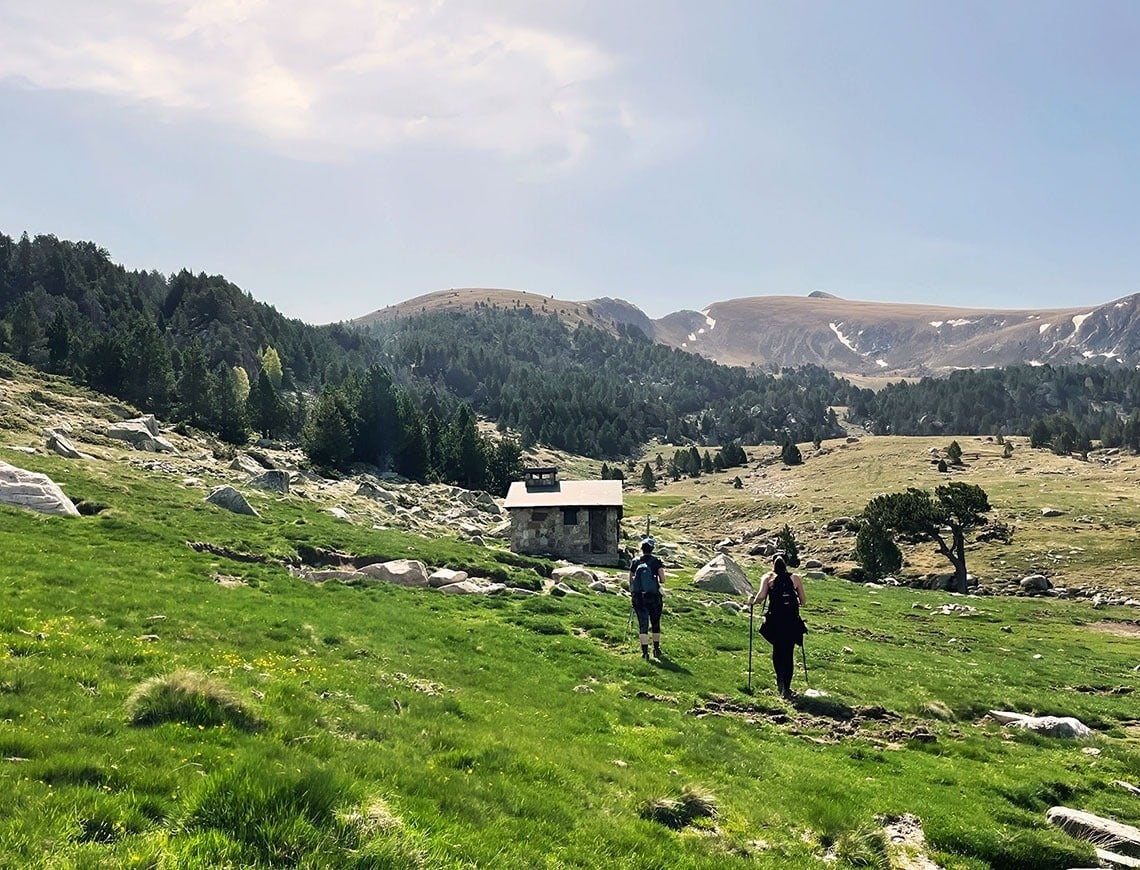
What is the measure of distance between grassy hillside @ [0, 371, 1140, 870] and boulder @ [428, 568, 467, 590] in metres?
3.37

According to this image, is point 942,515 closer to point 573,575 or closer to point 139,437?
point 573,575

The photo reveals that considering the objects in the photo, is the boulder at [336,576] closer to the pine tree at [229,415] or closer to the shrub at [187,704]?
the shrub at [187,704]

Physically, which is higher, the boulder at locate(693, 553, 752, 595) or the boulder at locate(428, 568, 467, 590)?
the boulder at locate(428, 568, 467, 590)

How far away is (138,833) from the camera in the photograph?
6203mm

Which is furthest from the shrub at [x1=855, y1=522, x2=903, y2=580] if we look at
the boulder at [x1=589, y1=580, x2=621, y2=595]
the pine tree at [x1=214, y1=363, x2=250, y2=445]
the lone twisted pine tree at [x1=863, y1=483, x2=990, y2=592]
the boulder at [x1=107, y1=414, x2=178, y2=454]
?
the pine tree at [x1=214, y1=363, x2=250, y2=445]

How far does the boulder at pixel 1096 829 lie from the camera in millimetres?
10164

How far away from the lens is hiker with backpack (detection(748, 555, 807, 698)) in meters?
17.8

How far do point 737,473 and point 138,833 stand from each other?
567ft

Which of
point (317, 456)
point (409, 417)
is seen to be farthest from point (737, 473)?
point (317, 456)

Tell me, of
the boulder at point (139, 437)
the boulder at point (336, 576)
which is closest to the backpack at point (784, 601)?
the boulder at point (336, 576)

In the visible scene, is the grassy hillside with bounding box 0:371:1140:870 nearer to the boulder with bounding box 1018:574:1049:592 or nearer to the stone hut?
the stone hut

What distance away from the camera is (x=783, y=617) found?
17.8 meters

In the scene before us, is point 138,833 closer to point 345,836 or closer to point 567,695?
point 345,836

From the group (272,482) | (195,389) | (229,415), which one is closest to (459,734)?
(272,482)
